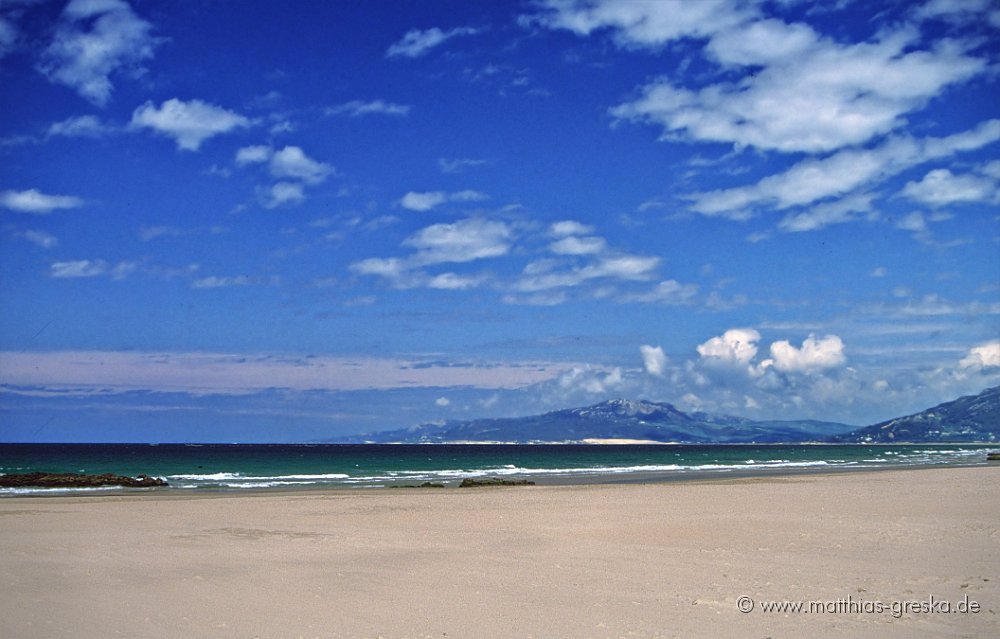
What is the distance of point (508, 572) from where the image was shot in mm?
11711

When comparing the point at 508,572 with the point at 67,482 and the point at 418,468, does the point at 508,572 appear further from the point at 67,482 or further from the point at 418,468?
the point at 418,468

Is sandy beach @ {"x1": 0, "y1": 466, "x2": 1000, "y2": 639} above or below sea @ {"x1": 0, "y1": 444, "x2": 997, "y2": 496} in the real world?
above

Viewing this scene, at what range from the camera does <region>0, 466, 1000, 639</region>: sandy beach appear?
8.59 metres

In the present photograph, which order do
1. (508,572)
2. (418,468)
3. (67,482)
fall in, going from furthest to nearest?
1. (418,468)
2. (67,482)
3. (508,572)

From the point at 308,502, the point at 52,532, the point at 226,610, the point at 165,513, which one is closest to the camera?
the point at 226,610

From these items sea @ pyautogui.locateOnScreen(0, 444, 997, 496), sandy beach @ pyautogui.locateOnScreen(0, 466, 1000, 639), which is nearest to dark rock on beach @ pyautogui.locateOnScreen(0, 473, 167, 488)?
sea @ pyautogui.locateOnScreen(0, 444, 997, 496)

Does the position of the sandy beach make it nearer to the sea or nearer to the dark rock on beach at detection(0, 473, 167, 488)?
the dark rock on beach at detection(0, 473, 167, 488)

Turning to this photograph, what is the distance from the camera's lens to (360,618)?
8.95 m

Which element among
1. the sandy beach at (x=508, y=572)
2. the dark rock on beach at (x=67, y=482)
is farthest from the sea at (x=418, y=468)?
the sandy beach at (x=508, y=572)

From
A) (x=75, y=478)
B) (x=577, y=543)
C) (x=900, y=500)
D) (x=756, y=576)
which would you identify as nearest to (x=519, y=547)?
(x=577, y=543)

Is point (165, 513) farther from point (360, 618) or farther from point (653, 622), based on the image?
point (653, 622)

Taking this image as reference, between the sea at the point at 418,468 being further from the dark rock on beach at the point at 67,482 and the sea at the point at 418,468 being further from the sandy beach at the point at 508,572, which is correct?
the sandy beach at the point at 508,572

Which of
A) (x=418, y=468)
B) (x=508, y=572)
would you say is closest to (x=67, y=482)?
(x=508, y=572)

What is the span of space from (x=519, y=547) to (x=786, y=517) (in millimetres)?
7839
